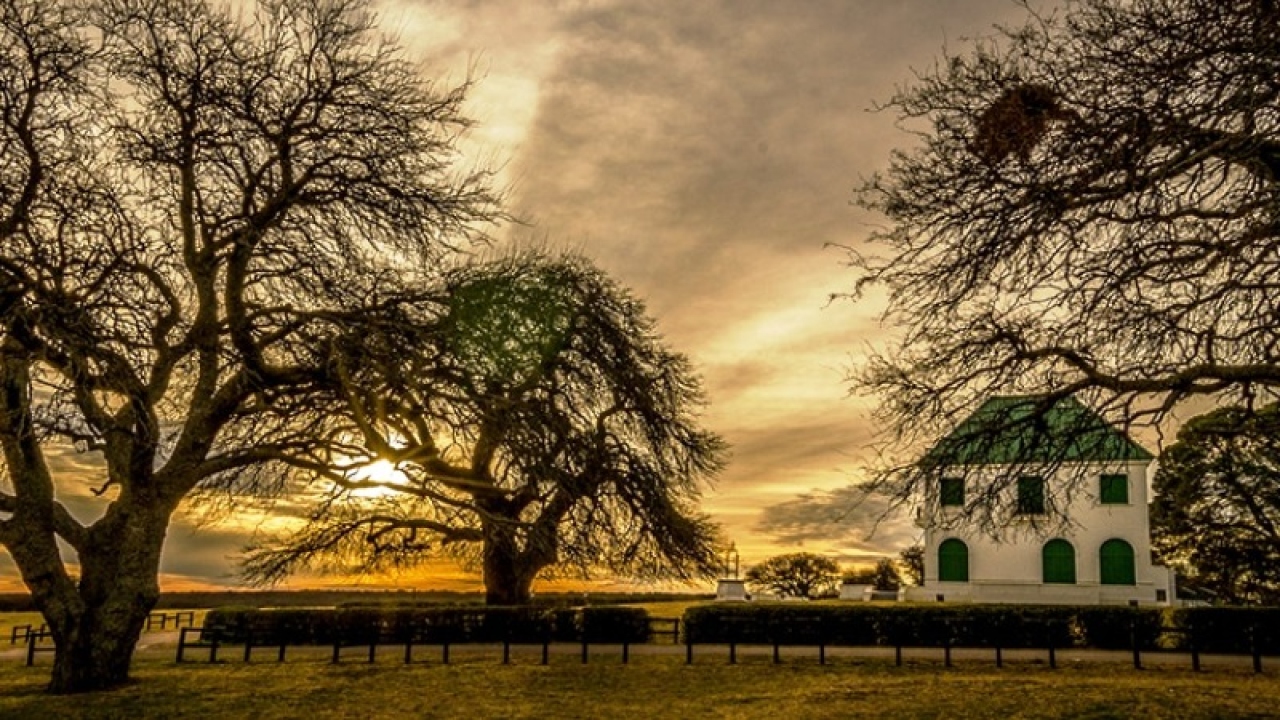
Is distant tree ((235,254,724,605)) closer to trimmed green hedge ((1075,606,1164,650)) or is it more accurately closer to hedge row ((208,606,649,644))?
hedge row ((208,606,649,644))

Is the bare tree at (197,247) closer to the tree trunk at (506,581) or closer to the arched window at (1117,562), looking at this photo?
the tree trunk at (506,581)

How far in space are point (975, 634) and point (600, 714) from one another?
51.1 feet

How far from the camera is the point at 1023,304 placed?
460 inches

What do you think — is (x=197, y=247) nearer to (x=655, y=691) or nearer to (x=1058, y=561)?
(x=655, y=691)

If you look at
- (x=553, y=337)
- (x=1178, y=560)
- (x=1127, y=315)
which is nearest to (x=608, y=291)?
(x=553, y=337)

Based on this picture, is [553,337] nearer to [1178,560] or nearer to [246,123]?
[246,123]

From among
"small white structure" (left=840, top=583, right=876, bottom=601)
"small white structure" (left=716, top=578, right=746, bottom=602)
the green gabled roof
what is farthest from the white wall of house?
the green gabled roof

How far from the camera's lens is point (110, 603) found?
1720cm

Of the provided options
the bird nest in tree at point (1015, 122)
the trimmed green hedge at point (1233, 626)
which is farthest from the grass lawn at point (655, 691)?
the bird nest in tree at point (1015, 122)

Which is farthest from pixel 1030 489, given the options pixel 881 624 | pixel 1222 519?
pixel 1222 519

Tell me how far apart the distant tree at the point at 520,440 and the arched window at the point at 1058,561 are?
823 inches

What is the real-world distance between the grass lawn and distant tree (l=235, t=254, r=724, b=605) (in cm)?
252

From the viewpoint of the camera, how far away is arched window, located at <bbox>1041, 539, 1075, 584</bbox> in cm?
4097

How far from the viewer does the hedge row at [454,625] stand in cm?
2792
